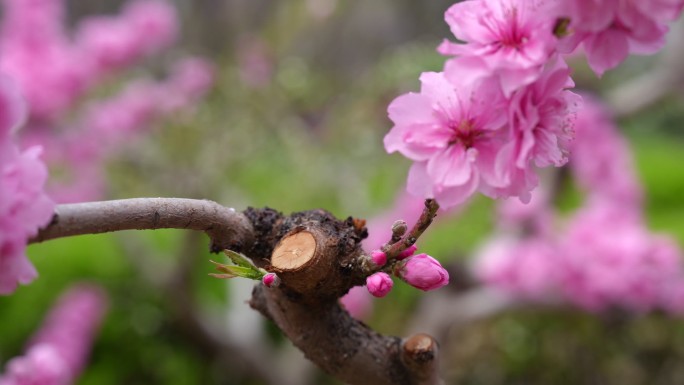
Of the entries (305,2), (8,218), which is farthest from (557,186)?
(305,2)

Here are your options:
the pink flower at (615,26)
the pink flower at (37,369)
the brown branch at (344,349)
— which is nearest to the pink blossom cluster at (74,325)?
the pink flower at (37,369)

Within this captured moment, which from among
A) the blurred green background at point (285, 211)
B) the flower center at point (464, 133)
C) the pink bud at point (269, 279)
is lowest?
the blurred green background at point (285, 211)

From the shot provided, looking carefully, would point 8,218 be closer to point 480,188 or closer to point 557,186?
point 480,188

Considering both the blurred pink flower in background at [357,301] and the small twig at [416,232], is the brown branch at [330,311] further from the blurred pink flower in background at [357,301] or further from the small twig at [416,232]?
the blurred pink flower in background at [357,301]

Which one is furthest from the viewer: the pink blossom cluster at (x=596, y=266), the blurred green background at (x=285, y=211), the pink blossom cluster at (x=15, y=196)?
the blurred green background at (x=285, y=211)

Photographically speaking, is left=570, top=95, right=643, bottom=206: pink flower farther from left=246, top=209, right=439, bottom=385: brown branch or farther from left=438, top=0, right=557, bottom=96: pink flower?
left=438, top=0, right=557, bottom=96: pink flower

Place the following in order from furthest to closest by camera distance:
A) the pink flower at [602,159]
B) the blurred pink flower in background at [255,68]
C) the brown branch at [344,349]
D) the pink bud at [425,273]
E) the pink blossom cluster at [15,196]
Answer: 1. the blurred pink flower in background at [255,68]
2. the pink flower at [602,159]
3. the brown branch at [344,349]
4. the pink bud at [425,273]
5. the pink blossom cluster at [15,196]
